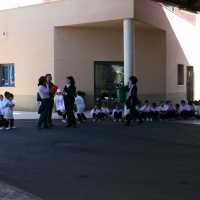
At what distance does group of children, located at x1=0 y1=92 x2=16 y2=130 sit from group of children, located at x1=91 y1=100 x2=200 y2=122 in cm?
362

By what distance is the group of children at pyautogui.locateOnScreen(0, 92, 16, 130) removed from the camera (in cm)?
1346

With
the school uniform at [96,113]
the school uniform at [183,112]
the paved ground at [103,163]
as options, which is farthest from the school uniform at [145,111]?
the paved ground at [103,163]

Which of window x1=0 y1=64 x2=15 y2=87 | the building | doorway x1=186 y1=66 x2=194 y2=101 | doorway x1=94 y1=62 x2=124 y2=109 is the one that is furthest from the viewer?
doorway x1=186 y1=66 x2=194 y2=101

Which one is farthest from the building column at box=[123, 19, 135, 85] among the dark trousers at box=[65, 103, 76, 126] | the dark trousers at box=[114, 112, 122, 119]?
the dark trousers at box=[65, 103, 76, 126]

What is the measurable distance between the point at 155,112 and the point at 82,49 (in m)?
5.58

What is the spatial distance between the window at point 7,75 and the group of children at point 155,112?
6680 mm

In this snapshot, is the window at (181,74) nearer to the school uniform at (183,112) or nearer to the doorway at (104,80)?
the doorway at (104,80)

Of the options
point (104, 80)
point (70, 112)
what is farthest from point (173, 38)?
point (70, 112)

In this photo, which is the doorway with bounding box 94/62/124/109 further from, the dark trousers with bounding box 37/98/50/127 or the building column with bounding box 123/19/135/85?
the dark trousers with bounding box 37/98/50/127

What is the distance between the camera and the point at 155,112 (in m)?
16.3

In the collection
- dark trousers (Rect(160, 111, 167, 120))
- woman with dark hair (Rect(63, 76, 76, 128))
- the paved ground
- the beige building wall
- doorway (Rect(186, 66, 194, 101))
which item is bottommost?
the paved ground

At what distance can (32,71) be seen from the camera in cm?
1988

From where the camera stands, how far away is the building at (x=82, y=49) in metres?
18.7

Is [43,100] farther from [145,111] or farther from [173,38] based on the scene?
[173,38]
